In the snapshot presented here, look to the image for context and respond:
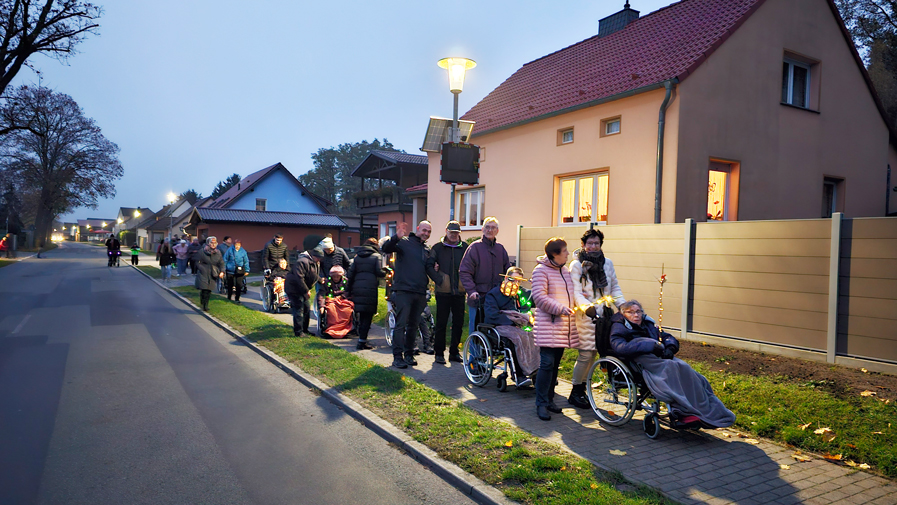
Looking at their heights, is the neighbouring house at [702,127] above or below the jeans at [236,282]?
above

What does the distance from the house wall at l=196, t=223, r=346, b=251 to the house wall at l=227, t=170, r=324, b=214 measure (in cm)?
513

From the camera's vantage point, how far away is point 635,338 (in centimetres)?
554

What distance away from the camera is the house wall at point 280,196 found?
5084 cm

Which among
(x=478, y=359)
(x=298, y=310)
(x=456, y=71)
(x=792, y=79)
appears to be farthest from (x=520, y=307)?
(x=792, y=79)

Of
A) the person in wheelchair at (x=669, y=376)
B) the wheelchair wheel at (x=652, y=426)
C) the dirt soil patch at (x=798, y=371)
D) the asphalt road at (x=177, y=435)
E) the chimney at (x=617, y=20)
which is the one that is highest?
the chimney at (x=617, y=20)

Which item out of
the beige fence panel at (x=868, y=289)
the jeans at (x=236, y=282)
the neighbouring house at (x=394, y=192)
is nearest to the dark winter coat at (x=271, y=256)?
the jeans at (x=236, y=282)

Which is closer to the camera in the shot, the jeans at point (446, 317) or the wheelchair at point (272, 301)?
the jeans at point (446, 317)

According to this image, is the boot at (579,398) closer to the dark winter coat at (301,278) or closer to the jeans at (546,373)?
the jeans at (546,373)

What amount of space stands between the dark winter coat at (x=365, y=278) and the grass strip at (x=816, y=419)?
5096 mm

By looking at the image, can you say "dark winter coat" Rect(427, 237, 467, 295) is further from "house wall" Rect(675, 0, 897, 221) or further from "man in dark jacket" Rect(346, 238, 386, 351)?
"house wall" Rect(675, 0, 897, 221)

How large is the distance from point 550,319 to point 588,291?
0.59 meters

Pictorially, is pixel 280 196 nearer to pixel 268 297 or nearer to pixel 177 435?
pixel 268 297

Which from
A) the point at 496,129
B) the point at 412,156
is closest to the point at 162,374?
the point at 496,129

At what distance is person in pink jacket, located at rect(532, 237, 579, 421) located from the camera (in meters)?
5.85
